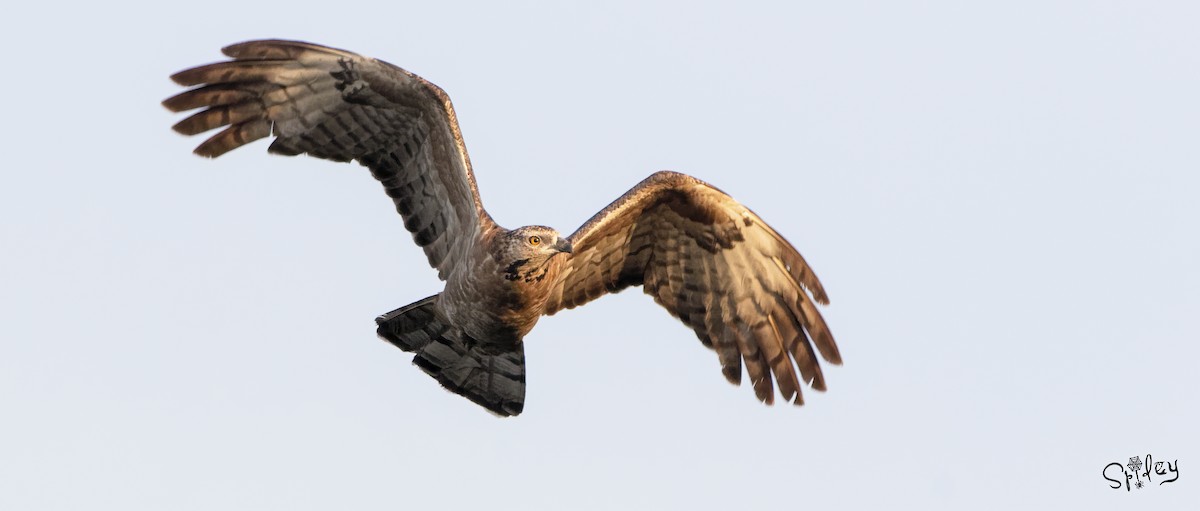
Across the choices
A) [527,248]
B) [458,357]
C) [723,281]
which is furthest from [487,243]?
[723,281]

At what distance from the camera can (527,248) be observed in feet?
46.2

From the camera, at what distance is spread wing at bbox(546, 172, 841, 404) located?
1560 centimetres

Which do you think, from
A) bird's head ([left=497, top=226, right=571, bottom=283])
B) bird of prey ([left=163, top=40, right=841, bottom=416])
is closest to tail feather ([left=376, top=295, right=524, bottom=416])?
bird of prey ([left=163, top=40, right=841, bottom=416])

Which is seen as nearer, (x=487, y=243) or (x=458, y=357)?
(x=487, y=243)

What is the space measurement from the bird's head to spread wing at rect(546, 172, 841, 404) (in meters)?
1.29

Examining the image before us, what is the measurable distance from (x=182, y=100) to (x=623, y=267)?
3893 mm

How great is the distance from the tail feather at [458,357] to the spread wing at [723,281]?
65 centimetres

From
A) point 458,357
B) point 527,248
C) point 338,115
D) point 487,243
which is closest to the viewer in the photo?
point 527,248

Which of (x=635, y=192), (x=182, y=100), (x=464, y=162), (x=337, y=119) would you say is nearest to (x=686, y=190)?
(x=635, y=192)

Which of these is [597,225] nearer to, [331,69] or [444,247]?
[444,247]

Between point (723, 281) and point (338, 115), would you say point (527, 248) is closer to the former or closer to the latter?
point (338, 115)

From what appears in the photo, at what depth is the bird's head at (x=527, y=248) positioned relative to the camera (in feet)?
46.2

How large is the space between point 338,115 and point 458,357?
2.27 m

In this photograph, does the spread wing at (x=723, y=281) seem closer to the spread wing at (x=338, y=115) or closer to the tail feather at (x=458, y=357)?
the tail feather at (x=458, y=357)
